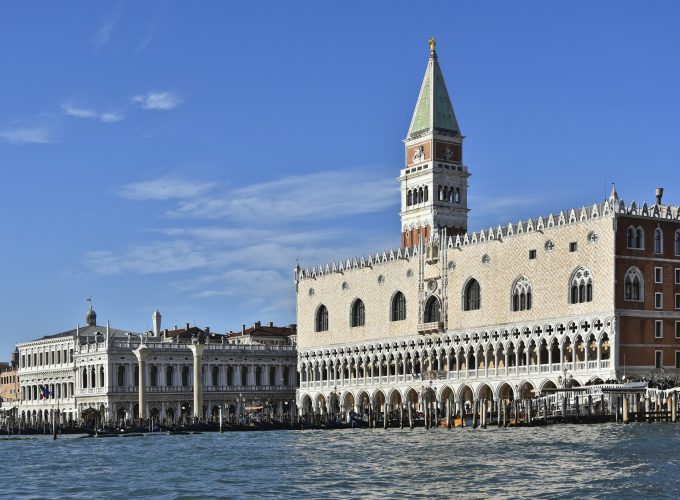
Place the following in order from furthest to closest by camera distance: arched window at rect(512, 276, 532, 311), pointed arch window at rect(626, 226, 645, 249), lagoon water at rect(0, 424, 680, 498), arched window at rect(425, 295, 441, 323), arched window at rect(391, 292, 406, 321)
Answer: arched window at rect(391, 292, 406, 321)
arched window at rect(425, 295, 441, 323)
arched window at rect(512, 276, 532, 311)
pointed arch window at rect(626, 226, 645, 249)
lagoon water at rect(0, 424, 680, 498)

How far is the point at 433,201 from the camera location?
301 feet

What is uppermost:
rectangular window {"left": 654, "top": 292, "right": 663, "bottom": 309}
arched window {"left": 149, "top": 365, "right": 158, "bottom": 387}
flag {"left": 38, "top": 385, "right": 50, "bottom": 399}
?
rectangular window {"left": 654, "top": 292, "right": 663, "bottom": 309}

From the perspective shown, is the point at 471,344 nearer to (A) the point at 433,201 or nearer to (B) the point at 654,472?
(A) the point at 433,201

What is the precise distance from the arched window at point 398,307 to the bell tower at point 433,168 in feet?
23.3

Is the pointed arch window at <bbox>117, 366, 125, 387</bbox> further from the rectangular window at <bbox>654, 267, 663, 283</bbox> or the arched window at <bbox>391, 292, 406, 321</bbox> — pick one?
the rectangular window at <bbox>654, 267, 663, 283</bbox>

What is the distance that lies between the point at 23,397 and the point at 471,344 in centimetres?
4355

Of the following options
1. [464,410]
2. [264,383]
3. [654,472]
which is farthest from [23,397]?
[654,472]

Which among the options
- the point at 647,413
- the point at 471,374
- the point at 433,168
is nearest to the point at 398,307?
→ the point at 471,374

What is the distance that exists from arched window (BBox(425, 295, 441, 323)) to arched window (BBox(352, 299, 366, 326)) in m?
7.42

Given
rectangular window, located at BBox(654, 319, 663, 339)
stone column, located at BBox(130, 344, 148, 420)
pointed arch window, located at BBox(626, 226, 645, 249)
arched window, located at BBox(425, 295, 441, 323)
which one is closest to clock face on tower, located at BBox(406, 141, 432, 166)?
arched window, located at BBox(425, 295, 441, 323)

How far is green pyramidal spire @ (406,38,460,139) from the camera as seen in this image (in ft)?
303

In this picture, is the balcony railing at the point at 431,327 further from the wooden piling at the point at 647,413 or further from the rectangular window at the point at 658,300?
the wooden piling at the point at 647,413

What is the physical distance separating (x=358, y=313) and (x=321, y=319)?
5044 millimetres

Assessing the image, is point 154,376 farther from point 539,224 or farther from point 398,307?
point 539,224
